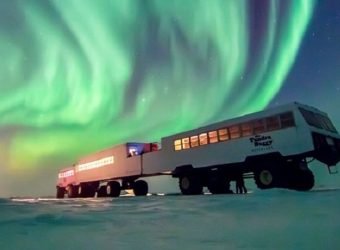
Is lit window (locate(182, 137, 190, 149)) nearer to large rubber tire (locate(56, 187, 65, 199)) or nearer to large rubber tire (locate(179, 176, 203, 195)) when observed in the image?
large rubber tire (locate(179, 176, 203, 195))

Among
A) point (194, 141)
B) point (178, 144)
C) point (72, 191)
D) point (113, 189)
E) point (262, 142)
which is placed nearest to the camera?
point (262, 142)

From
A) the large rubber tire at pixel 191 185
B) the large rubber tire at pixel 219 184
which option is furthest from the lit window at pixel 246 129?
the large rubber tire at pixel 191 185

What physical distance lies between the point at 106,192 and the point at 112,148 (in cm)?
426

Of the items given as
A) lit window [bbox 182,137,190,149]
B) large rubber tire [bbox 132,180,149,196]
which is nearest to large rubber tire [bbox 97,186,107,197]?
large rubber tire [bbox 132,180,149,196]

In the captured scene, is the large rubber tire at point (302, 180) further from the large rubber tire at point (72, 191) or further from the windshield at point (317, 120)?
the large rubber tire at point (72, 191)

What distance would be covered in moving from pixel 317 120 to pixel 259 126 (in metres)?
3.44

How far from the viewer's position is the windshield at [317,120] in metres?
18.7

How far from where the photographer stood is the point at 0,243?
5.31m

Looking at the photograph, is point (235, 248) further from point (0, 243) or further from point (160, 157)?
point (160, 157)

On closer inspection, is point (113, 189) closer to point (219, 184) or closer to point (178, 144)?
point (178, 144)

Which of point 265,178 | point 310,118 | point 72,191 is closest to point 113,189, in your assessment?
point 72,191

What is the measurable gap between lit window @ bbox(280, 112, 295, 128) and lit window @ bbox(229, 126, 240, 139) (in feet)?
9.30

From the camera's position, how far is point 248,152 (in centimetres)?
2005

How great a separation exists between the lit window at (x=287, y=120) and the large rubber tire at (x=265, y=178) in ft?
8.74
